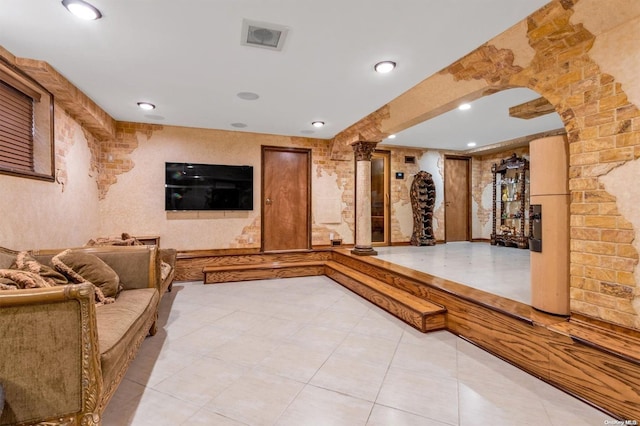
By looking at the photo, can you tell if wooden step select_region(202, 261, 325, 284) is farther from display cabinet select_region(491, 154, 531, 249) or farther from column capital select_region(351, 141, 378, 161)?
display cabinet select_region(491, 154, 531, 249)

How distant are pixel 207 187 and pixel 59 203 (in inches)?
77.5

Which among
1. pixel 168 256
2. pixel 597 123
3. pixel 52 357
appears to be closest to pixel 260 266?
pixel 168 256

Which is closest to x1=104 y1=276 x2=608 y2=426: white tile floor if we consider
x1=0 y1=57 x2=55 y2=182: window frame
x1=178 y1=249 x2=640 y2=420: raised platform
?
x1=178 y1=249 x2=640 y2=420: raised platform

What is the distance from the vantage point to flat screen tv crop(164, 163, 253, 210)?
4684mm

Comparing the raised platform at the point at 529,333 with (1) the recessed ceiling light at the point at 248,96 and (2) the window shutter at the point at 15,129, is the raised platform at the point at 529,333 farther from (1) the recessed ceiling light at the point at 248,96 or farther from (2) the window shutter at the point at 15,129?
(2) the window shutter at the point at 15,129

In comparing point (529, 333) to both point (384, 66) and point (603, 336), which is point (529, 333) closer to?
point (603, 336)

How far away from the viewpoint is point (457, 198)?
7.10 m

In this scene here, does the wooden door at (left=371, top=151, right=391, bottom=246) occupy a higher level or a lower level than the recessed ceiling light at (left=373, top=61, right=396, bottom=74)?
lower

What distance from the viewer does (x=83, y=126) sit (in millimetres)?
3820

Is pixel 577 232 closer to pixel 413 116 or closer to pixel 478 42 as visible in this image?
pixel 478 42

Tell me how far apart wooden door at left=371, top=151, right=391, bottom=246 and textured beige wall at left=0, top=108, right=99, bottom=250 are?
16.5 ft

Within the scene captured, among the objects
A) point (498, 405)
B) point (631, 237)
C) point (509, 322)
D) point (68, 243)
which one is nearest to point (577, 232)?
point (631, 237)

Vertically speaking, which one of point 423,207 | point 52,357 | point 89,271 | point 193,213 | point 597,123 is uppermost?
point 597,123

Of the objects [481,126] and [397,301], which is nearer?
[397,301]
